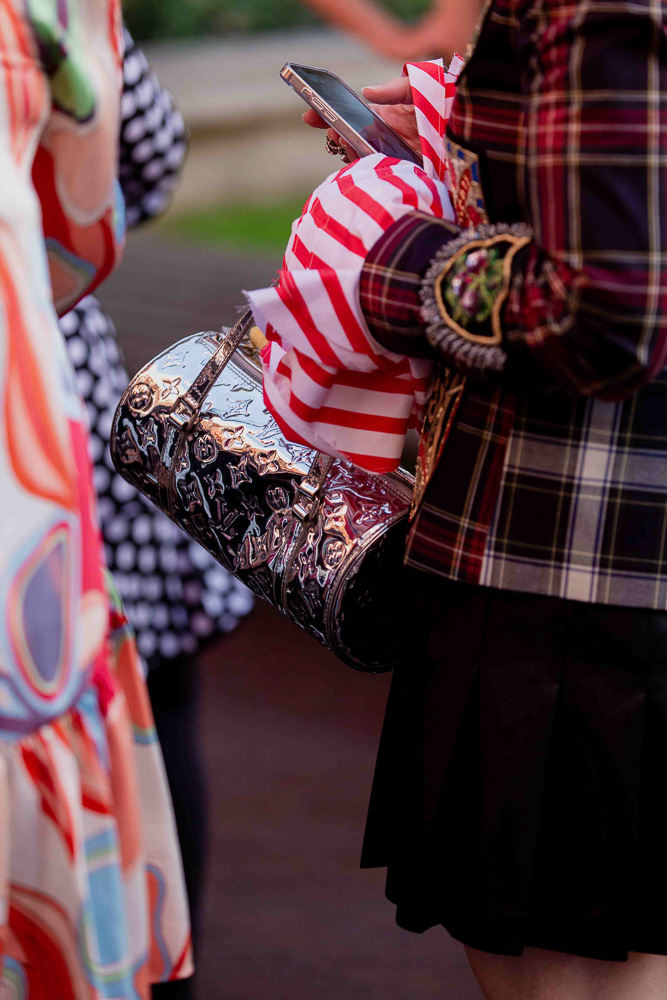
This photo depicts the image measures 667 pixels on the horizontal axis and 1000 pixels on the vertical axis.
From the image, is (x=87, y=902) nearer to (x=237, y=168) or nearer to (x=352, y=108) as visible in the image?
(x=352, y=108)

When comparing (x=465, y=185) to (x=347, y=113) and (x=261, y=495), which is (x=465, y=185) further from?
(x=261, y=495)

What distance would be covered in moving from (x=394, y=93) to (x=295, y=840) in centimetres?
161

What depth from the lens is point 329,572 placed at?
1.10m

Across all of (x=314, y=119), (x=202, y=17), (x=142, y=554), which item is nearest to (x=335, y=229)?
(x=314, y=119)

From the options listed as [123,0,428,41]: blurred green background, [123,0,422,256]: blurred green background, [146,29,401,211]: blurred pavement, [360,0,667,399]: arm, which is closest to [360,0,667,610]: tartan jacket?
[360,0,667,399]: arm

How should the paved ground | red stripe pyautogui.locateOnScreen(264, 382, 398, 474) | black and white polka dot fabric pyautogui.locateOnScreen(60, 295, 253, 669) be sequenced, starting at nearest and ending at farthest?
red stripe pyautogui.locateOnScreen(264, 382, 398, 474) < black and white polka dot fabric pyautogui.locateOnScreen(60, 295, 253, 669) < the paved ground

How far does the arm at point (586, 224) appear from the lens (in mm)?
788

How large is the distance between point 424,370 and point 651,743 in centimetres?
40

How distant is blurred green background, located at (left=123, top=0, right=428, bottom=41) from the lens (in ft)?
21.7

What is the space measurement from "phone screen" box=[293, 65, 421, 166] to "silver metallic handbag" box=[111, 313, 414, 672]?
258 millimetres

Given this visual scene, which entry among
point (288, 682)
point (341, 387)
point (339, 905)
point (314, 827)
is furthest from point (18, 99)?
point (288, 682)

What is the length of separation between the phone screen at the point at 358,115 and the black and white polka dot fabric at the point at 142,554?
431 millimetres

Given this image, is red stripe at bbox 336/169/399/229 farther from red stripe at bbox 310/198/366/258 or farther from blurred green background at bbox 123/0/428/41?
blurred green background at bbox 123/0/428/41

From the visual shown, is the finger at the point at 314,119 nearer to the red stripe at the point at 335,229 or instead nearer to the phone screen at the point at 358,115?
the phone screen at the point at 358,115
